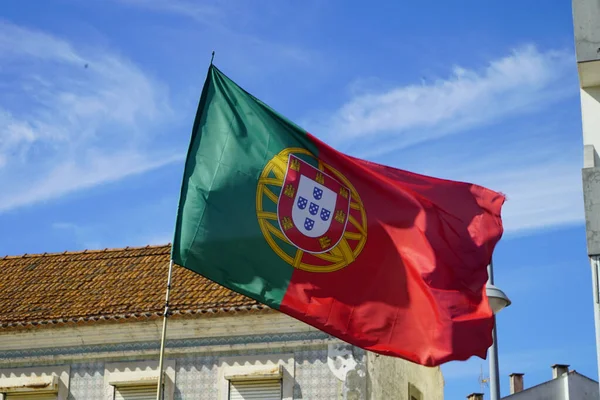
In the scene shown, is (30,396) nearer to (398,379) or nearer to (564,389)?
(398,379)

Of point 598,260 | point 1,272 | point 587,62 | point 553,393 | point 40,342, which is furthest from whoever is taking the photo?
point 1,272

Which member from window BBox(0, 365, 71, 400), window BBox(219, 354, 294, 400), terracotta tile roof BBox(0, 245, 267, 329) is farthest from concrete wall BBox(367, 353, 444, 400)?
window BBox(0, 365, 71, 400)

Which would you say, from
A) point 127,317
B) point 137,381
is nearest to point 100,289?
point 127,317

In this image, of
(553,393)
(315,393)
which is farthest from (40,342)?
(553,393)

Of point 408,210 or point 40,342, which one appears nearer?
point 408,210

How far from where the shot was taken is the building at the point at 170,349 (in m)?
23.4

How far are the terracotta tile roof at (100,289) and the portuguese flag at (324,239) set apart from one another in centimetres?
Answer: 789

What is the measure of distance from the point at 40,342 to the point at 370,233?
1097cm

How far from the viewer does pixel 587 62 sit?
50.6 feet

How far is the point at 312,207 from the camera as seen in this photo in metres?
15.7

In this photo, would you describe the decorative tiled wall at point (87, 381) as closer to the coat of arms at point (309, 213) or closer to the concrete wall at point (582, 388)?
the concrete wall at point (582, 388)

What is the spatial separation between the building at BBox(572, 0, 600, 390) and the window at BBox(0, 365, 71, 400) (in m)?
12.6

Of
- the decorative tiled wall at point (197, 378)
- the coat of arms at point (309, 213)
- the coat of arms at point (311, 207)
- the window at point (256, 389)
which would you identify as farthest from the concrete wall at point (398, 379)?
the coat of arms at point (311, 207)

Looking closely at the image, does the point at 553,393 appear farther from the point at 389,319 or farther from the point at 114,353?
the point at 114,353
